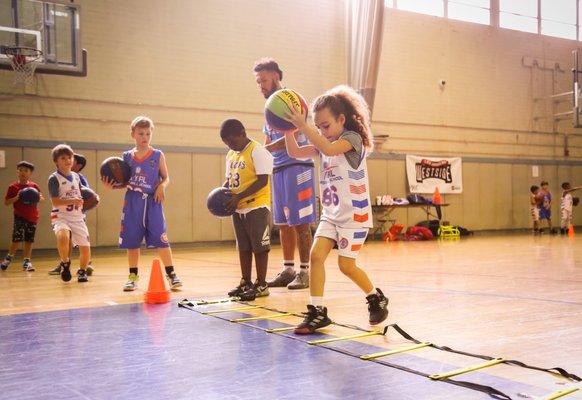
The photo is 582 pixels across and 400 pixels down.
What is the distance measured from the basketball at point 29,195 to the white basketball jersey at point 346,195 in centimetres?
566

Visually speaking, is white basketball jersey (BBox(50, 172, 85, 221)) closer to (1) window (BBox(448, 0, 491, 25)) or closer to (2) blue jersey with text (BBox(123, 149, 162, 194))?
(2) blue jersey with text (BBox(123, 149, 162, 194))

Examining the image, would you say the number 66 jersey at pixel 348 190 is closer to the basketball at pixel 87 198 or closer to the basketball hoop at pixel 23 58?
the basketball at pixel 87 198

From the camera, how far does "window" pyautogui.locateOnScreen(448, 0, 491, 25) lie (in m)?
15.8

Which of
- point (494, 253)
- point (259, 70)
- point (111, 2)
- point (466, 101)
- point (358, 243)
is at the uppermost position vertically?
point (111, 2)

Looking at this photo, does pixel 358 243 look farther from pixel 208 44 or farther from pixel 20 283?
pixel 208 44

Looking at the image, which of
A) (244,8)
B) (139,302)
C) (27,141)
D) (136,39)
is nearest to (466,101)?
(244,8)

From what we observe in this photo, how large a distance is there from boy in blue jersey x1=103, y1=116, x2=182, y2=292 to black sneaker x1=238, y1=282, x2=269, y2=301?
3.39ft

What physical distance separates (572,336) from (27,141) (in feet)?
31.5

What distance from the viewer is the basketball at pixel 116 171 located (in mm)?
5082

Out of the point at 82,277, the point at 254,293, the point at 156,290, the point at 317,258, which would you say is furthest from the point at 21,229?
the point at 317,258

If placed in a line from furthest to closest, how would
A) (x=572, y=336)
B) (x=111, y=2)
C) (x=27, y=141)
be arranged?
(x=111, y=2)
(x=27, y=141)
(x=572, y=336)

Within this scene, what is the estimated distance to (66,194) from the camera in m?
6.14

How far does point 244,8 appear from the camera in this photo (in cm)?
1240

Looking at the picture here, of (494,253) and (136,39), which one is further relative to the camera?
(136,39)
